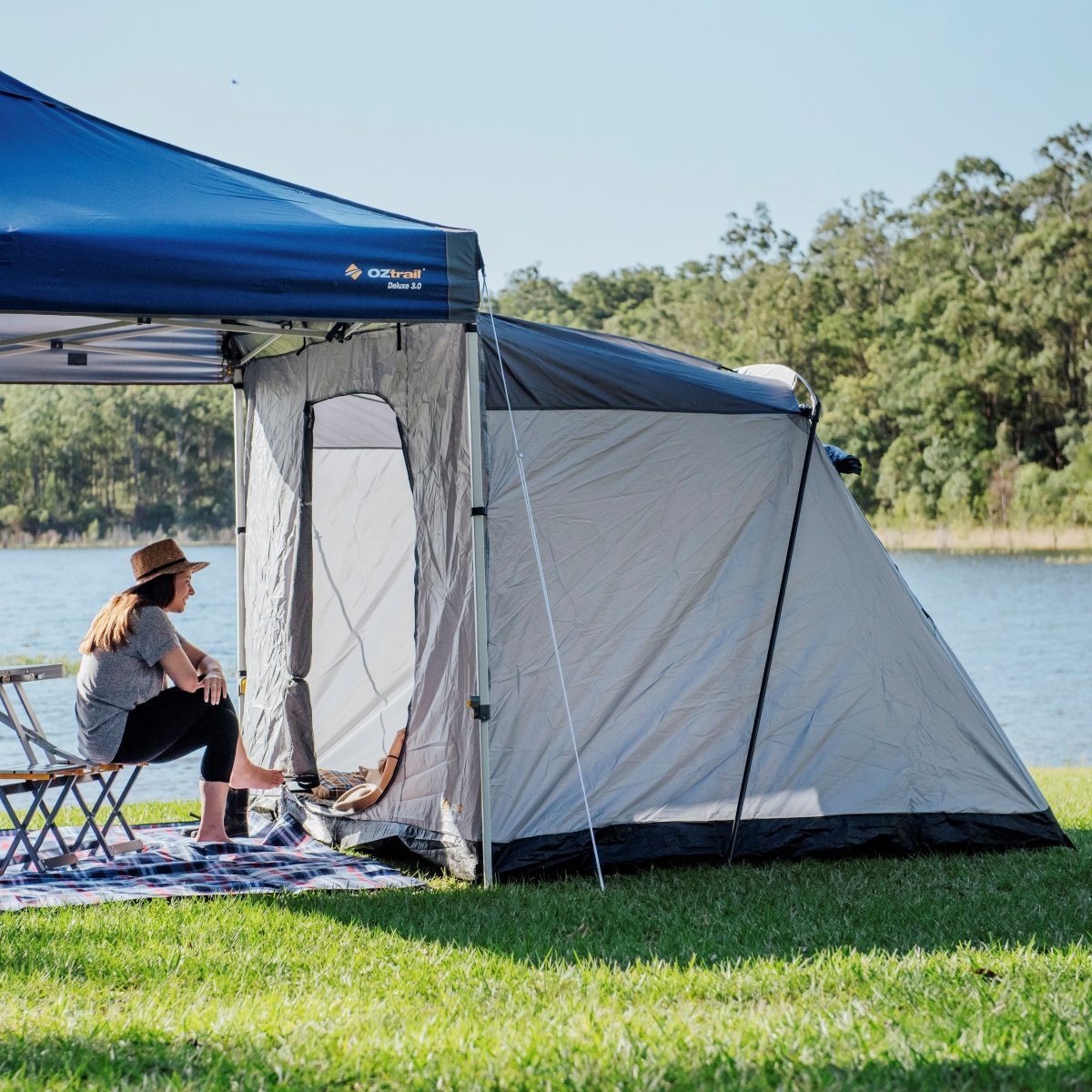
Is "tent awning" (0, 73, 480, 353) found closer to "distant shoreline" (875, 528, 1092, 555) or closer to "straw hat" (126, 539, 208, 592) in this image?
"straw hat" (126, 539, 208, 592)

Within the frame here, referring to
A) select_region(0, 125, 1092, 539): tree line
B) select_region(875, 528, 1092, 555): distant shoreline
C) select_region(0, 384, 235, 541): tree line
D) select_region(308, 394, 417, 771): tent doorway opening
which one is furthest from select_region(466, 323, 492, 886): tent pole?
select_region(0, 384, 235, 541): tree line

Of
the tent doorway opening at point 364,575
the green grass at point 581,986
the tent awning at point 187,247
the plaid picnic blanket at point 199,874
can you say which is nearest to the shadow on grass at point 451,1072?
the green grass at point 581,986

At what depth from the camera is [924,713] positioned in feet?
17.9

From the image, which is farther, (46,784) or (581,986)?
(46,784)

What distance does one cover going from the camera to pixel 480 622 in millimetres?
4832

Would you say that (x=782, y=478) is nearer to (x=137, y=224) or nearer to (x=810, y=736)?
(x=810, y=736)

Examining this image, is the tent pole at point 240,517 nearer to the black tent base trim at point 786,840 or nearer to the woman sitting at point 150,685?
the woman sitting at point 150,685

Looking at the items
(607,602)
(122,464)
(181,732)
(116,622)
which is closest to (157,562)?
(116,622)

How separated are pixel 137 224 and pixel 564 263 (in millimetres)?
66769

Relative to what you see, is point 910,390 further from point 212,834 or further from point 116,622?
point 116,622

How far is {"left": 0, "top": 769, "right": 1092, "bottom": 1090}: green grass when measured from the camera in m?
2.91

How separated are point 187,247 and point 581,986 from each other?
2310mm

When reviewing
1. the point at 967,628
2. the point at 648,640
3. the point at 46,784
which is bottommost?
the point at 967,628

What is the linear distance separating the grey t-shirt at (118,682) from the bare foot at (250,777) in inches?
19.0
